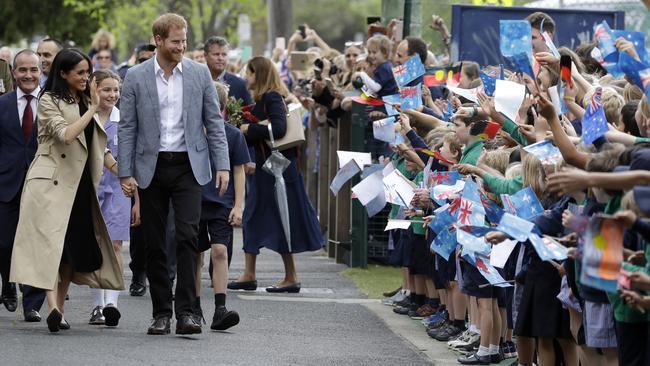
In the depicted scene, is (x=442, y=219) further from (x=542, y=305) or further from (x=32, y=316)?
(x=32, y=316)

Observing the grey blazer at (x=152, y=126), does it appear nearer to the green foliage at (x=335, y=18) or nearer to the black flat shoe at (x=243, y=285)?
the black flat shoe at (x=243, y=285)

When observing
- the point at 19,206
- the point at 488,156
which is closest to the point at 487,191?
the point at 488,156

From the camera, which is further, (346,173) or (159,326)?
(346,173)

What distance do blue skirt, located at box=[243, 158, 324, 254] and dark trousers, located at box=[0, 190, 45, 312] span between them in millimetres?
3080

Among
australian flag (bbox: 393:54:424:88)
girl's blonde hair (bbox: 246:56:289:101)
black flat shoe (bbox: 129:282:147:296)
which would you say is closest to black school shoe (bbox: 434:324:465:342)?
australian flag (bbox: 393:54:424:88)

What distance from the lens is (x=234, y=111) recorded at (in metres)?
13.1

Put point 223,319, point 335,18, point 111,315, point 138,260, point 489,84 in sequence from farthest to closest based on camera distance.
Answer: point 335,18 < point 138,260 < point 111,315 < point 223,319 < point 489,84

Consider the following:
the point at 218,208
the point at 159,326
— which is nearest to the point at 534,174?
the point at 159,326

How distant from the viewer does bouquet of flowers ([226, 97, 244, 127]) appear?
13.1m

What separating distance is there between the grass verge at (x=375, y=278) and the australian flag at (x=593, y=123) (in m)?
6.30

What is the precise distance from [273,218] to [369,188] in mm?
1812

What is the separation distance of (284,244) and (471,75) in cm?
251

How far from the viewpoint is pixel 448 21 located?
58.1 ft

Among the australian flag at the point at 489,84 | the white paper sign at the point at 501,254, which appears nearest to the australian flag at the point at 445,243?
the australian flag at the point at 489,84
